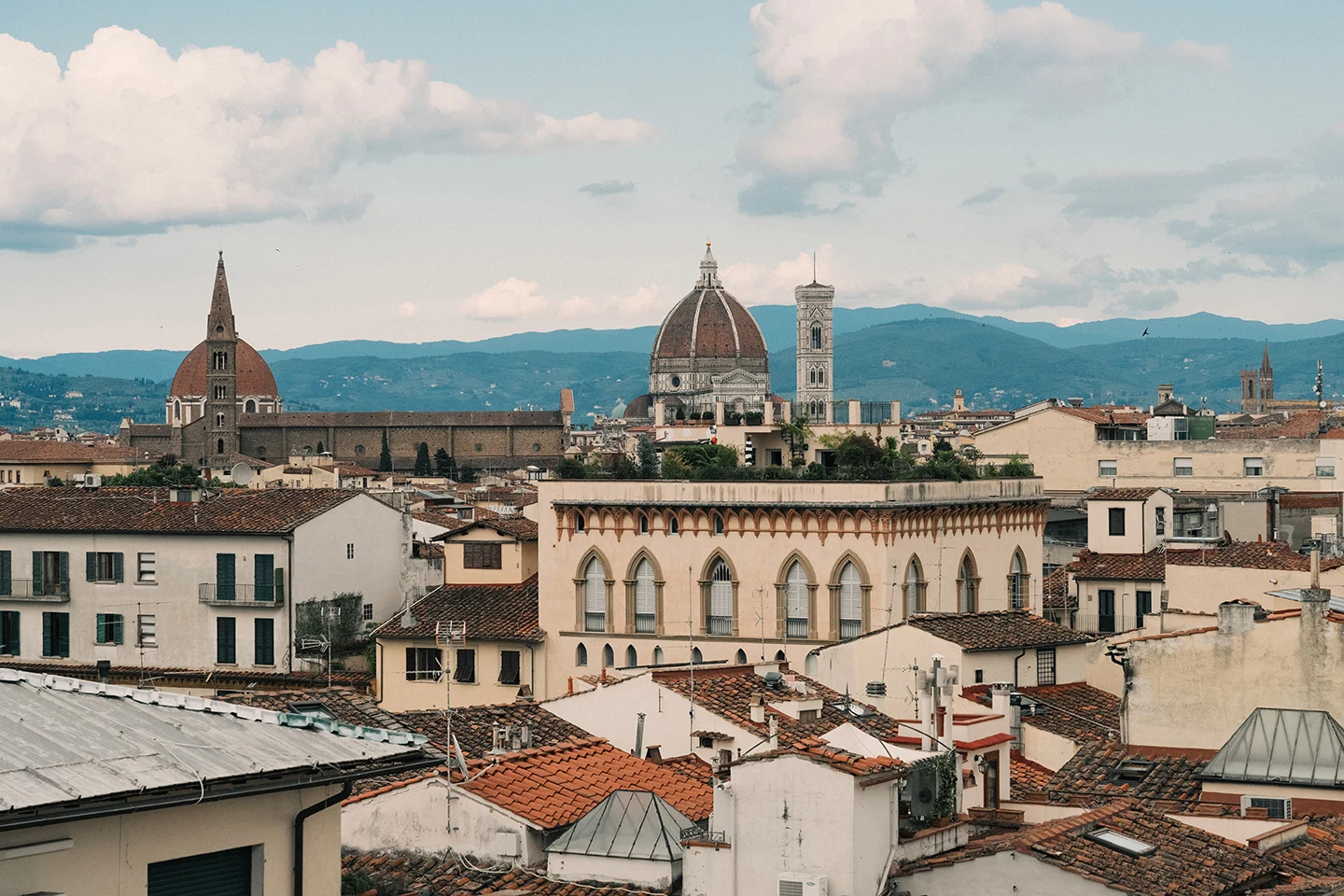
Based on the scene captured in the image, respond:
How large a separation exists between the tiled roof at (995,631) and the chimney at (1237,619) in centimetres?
815

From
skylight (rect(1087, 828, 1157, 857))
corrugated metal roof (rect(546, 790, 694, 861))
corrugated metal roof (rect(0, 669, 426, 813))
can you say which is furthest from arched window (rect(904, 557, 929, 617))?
corrugated metal roof (rect(0, 669, 426, 813))

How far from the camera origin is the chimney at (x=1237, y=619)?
27.2 metres

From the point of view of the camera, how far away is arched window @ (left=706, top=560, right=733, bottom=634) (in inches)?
1820

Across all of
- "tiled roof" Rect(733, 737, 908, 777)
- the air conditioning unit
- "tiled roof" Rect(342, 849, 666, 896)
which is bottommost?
"tiled roof" Rect(342, 849, 666, 896)

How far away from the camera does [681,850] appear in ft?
60.1

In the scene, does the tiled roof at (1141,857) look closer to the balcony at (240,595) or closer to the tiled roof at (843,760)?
the tiled roof at (843,760)

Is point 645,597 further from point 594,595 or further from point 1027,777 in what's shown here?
point 1027,777

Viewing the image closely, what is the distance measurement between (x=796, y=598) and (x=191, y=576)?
1549 centimetres

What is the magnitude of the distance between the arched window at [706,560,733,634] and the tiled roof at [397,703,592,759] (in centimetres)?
1786

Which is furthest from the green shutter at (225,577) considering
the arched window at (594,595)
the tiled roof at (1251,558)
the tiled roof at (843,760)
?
the tiled roof at (843,760)

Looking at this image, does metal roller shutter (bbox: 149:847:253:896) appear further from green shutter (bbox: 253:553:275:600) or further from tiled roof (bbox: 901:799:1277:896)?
green shutter (bbox: 253:553:275:600)

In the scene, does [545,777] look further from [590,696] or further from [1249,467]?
[1249,467]

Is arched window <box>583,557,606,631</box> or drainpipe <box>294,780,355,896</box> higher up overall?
drainpipe <box>294,780,355,896</box>

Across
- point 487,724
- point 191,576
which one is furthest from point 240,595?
point 487,724
